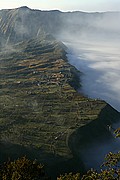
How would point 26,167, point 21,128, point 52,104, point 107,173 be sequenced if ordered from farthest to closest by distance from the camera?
1. point 52,104
2. point 21,128
3. point 26,167
4. point 107,173

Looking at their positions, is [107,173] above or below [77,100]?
above

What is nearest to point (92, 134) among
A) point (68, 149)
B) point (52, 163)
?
point (68, 149)

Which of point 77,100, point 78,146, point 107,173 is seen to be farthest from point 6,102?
point 107,173

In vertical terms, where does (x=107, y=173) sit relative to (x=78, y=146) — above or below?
above

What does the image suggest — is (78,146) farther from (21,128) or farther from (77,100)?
(77,100)

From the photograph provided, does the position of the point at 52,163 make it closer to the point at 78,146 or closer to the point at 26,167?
the point at 78,146

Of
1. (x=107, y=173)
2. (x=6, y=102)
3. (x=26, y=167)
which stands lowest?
(x=6, y=102)

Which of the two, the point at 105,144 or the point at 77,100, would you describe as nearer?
the point at 105,144

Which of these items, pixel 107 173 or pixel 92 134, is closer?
pixel 107 173

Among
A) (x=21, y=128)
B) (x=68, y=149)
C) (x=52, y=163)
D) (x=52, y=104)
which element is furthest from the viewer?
(x=52, y=104)
